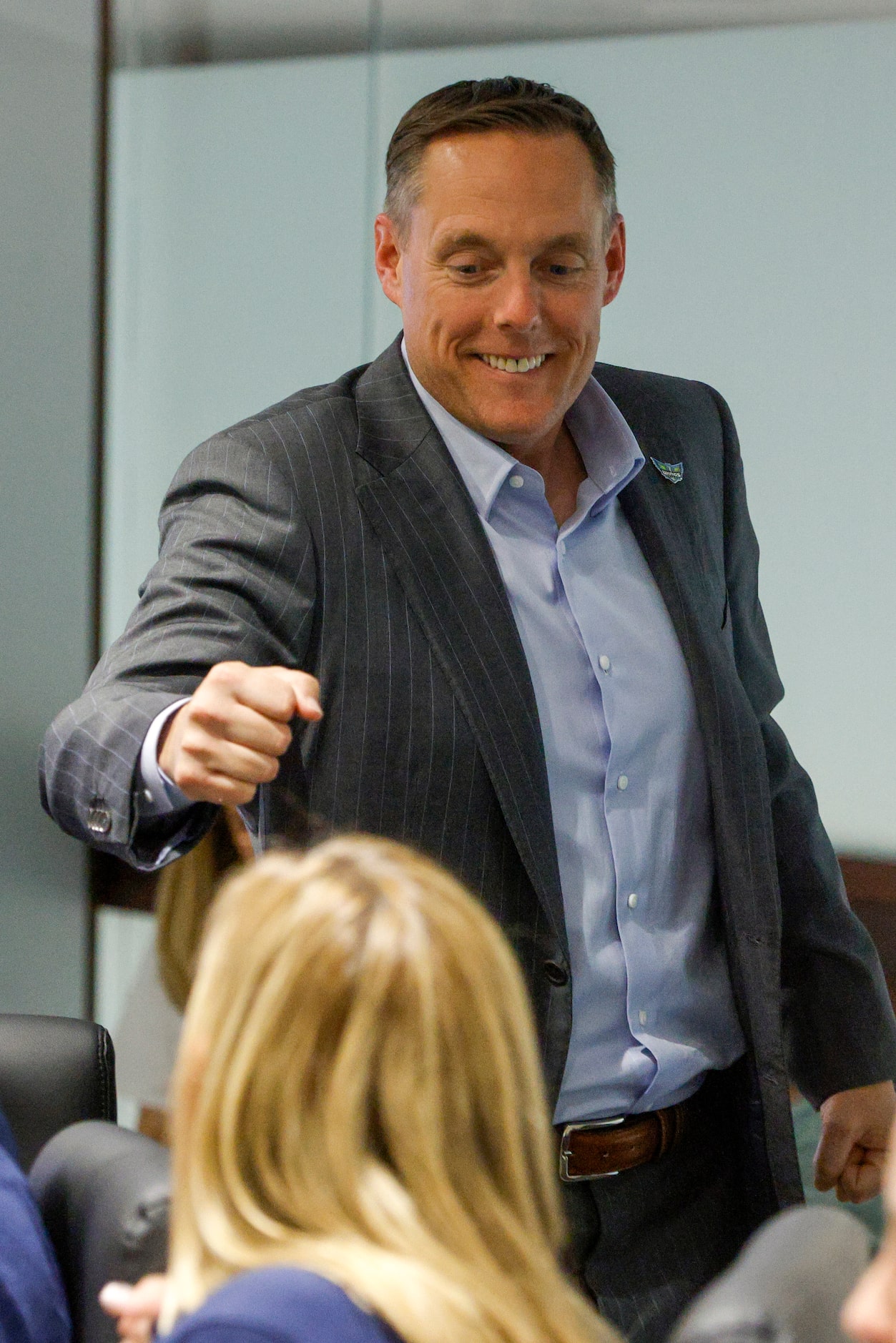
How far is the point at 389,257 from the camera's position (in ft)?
5.76

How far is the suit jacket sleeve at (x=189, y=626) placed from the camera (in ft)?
4.36

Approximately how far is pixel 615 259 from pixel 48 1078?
1122 mm

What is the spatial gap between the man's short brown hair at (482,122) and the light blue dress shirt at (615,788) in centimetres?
24

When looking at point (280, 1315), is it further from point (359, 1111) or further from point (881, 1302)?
point (881, 1302)

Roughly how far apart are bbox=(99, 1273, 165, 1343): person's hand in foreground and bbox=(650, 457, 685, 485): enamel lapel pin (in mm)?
1065

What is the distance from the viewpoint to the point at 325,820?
1504 mm

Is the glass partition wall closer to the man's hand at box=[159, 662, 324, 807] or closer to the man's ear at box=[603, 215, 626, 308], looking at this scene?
the man's ear at box=[603, 215, 626, 308]

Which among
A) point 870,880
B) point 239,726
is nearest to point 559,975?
point 239,726

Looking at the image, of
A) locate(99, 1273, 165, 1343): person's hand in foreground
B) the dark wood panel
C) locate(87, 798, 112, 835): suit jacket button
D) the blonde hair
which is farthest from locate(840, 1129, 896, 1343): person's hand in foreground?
the dark wood panel

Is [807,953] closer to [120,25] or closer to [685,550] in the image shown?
[685,550]

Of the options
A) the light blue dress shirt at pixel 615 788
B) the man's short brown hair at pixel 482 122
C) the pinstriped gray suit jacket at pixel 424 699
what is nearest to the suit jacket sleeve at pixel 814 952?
the pinstriped gray suit jacket at pixel 424 699

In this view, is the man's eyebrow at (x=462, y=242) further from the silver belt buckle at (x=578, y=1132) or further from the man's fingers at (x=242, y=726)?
the silver belt buckle at (x=578, y=1132)

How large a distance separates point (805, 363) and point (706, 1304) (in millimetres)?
2133

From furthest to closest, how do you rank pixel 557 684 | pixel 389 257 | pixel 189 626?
pixel 389 257 → pixel 557 684 → pixel 189 626
